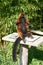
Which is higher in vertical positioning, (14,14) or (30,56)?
(14,14)

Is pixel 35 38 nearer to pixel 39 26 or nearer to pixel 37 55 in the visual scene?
pixel 37 55

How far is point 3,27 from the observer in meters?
5.22

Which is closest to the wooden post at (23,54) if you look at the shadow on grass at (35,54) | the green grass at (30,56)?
the green grass at (30,56)

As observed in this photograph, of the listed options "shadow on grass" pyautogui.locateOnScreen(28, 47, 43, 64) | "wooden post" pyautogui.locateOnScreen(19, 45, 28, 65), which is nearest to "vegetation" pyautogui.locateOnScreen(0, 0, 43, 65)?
"shadow on grass" pyautogui.locateOnScreen(28, 47, 43, 64)

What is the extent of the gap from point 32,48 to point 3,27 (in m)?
0.89

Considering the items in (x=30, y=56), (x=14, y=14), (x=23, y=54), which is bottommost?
(x=30, y=56)

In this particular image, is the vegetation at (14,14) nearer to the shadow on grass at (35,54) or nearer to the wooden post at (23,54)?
the shadow on grass at (35,54)

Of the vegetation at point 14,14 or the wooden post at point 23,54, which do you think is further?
the vegetation at point 14,14

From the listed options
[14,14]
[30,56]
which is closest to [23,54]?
[30,56]

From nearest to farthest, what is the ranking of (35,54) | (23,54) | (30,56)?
1. (23,54)
2. (30,56)
3. (35,54)

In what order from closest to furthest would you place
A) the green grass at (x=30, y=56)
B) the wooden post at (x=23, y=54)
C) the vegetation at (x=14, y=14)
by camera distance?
1. the wooden post at (x=23, y=54)
2. the green grass at (x=30, y=56)
3. the vegetation at (x=14, y=14)

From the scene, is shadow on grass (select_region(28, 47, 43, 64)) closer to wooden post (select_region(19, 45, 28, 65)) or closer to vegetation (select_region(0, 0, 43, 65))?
vegetation (select_region(0, 0, 43, 65))

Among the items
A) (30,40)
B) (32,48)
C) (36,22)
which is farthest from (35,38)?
(36,22)

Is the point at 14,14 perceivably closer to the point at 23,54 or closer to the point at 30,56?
the point at 30,56
